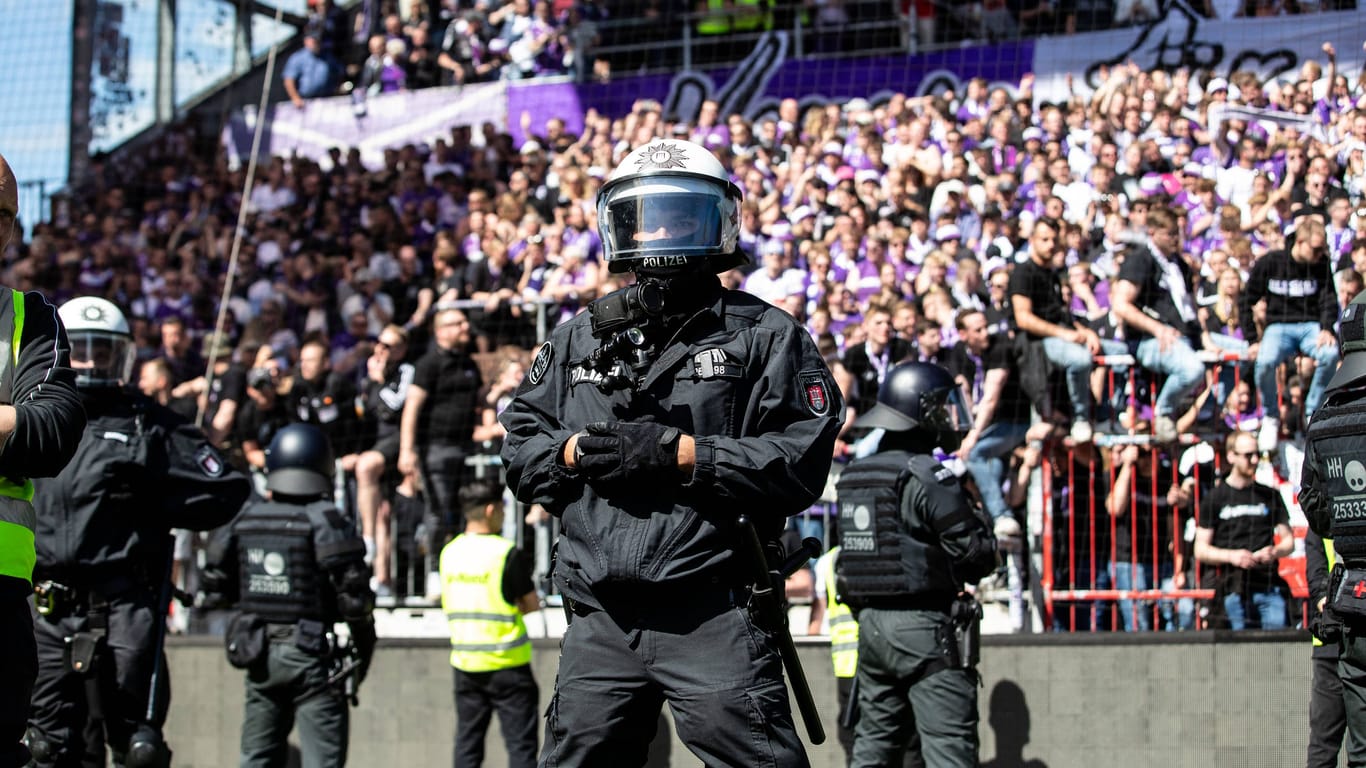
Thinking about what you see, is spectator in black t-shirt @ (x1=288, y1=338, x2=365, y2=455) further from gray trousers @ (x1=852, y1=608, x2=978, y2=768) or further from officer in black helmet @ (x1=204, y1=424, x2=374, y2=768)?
gray trousers @ (x1=852, y1=608, x2=978, y2=768)

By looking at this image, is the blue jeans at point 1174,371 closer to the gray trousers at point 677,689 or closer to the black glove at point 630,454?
the gray trousers at point 677,689

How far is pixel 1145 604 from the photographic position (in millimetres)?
8938

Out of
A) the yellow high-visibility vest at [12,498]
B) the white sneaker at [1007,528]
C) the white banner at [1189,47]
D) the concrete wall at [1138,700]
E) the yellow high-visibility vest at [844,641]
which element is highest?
the white banner at [1189,47]

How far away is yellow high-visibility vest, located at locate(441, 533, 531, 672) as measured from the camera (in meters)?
8.21

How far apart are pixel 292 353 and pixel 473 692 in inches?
223

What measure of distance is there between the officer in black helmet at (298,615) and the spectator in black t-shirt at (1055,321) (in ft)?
13.0

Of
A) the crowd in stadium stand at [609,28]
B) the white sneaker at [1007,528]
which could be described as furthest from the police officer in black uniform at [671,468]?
the crowd in stadium stand at [609,28]

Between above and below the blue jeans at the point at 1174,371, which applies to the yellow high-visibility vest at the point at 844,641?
below

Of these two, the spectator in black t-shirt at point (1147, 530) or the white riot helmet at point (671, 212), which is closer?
the white riot helmet at point (671, 212)

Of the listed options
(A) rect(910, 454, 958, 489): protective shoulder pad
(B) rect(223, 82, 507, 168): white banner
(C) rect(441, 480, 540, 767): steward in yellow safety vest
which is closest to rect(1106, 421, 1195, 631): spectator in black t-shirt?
(A) rect(910, 454, 958, 489): protective shoulder pad

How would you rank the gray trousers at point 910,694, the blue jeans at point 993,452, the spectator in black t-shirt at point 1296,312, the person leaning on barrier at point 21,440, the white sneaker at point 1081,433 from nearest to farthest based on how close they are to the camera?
the person leaning on barrier at point 21,440 → the gray trousers at point 910,694 → the white sneaker at point 1081,433 → the spectator in black t-shirt at point 1296,312 → the blue jeans at point 993,452

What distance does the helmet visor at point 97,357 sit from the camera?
6.73m

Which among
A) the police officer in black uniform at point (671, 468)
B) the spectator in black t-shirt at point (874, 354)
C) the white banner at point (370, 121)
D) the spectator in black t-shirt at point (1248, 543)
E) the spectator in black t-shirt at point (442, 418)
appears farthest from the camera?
the white banner at point (370, 121)

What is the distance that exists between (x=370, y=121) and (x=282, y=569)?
1167 cm
